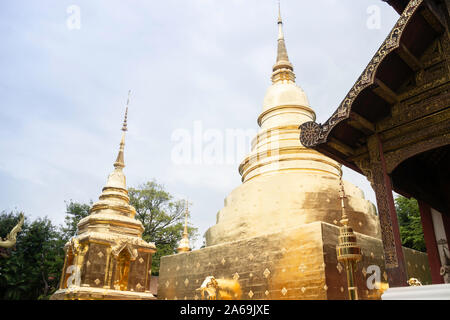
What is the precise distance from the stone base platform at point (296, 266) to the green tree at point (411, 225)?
877 centimetres

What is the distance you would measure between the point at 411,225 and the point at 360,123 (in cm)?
1659

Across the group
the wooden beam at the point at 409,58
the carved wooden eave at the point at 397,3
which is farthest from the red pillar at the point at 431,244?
the carved wooden eave at the point at 397,3

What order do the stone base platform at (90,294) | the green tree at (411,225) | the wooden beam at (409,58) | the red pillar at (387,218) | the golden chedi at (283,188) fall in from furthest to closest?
the green tree at (411,225) < the stone base platform at (90,294) < the golden chedi at (283,188) < the wooden beam at (409,58) < the red pillar at (387,218)

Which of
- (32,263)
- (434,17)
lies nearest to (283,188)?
(434,17)

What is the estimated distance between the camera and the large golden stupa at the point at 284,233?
24.6ft

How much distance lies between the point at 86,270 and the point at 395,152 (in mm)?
10609

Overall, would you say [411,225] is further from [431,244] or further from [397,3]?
[397,3]

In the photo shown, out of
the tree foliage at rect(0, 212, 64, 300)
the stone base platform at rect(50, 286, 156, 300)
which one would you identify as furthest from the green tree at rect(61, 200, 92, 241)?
the stone base platform at rect(50, 286, 156, 300)

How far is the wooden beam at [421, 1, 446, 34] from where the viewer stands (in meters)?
3.96

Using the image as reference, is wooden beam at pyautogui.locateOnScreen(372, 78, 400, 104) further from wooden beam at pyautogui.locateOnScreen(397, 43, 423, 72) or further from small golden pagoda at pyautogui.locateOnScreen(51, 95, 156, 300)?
small golden pagoda at pyautogui.locateOnScreen(51, 95, 156, 300)

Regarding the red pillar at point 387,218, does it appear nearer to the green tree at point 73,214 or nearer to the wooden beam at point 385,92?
the wooden beam at point 385,92
